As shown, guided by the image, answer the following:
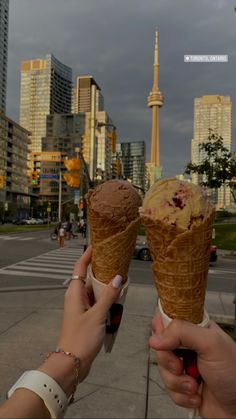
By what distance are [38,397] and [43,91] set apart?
187m

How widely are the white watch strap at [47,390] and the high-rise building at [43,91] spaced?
17446cm

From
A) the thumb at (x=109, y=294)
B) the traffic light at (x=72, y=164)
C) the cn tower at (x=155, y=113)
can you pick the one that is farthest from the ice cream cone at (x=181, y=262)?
the cn tower at (x=155, y=113)

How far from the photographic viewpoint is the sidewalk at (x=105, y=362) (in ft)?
12.9

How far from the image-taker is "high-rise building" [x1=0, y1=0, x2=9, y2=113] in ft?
500

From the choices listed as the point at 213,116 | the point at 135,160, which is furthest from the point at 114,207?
the point at 135,160

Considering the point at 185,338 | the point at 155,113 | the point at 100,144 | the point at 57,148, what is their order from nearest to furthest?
1. the point at 185,338
2. the point at 100,144
3. the point at 155,113
4. the point at 57,148

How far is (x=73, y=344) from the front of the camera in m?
1.70

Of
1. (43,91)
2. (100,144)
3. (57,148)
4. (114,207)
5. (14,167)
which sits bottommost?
(114,207)

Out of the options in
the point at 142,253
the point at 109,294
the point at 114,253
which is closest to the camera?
the point at 109,294

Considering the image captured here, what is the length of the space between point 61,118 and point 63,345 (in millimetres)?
152831

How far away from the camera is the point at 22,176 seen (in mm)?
124938

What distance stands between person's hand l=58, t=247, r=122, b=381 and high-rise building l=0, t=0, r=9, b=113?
162499mm

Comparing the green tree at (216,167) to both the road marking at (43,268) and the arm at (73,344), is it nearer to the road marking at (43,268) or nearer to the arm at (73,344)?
the road marking at (43,268)

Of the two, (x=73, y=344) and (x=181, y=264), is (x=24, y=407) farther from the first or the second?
(x=181, y=264)
